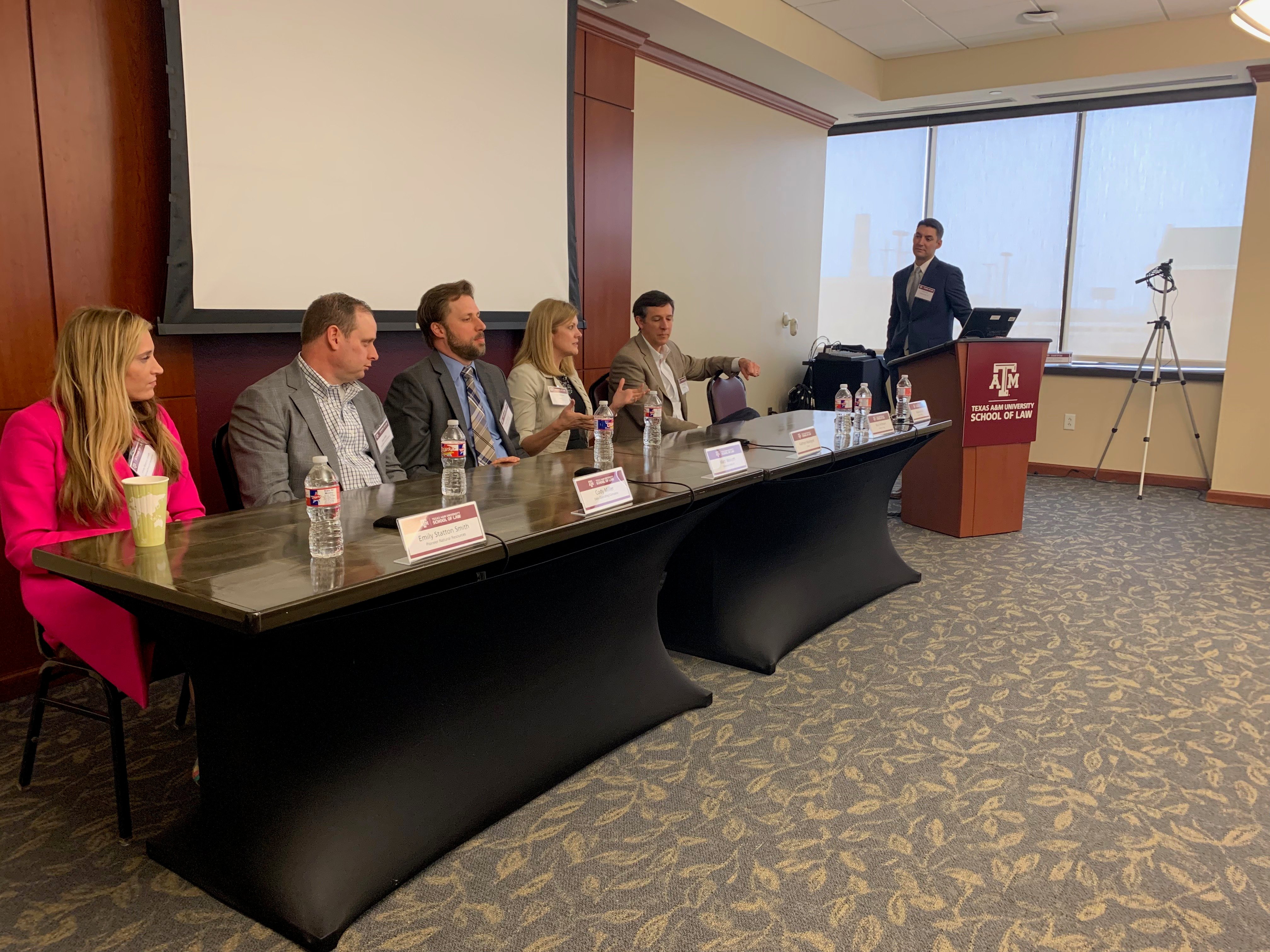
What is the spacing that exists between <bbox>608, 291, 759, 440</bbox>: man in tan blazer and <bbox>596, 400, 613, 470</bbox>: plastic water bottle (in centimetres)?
102

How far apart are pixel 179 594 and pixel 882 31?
5.91 meters

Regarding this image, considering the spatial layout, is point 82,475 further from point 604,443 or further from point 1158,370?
point 1158,370

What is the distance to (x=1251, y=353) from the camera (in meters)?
5.87

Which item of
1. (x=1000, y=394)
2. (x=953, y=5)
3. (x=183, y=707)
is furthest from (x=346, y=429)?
(x=953, y=5)

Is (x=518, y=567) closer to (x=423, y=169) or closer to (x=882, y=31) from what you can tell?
(x=423, y=169)

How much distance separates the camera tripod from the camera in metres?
6.12

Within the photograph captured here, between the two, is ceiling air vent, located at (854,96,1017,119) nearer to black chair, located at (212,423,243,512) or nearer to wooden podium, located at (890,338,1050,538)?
wooden podium, located at (890,338,1050,538)

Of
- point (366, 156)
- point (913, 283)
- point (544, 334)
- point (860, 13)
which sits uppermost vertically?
point (860, 13)

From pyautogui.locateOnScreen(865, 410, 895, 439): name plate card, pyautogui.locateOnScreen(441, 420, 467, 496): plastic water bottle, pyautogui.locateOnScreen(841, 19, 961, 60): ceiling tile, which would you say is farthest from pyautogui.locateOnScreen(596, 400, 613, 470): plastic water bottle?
pyautogui.locateOnScreen(841, 19, 961, 60): ceiling tile

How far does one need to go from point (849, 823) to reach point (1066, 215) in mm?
6042

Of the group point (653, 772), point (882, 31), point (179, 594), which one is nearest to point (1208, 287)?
point (882, 31)

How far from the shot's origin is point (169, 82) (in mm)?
2914

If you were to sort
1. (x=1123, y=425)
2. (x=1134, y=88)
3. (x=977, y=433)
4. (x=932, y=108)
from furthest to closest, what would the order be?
(x=932, y=108), (x=1123, y=425), (x=1134, y=88), (x=977, y=433)

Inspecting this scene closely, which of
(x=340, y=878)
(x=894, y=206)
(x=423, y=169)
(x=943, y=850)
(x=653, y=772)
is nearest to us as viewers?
(x=340, y=878)
